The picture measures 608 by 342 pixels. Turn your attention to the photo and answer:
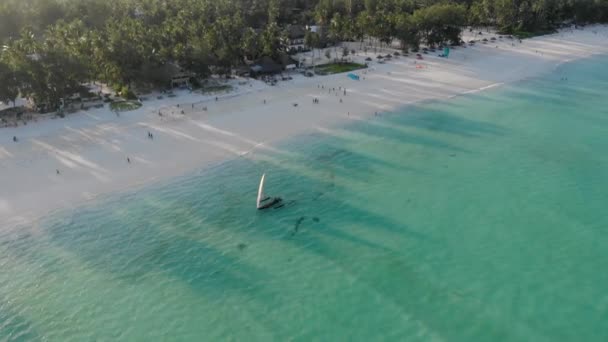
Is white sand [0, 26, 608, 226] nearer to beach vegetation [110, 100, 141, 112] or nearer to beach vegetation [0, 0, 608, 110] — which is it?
beach vegetation [110, 100, 141, 112]

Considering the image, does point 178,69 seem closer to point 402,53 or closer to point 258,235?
point 258,235

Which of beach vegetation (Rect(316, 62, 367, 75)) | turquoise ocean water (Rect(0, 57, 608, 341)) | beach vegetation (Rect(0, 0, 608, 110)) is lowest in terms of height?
turquoise ocean water (Rect(0, 57, 608, 341))

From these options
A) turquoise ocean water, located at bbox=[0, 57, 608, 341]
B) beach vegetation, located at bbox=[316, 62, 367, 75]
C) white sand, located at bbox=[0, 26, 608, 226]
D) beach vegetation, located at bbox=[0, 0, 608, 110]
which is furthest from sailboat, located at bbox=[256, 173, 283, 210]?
beach vegetation, located at bbox=[316, 62, 367, 75]

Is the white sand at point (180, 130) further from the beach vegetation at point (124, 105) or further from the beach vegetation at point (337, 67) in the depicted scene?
the beach vegetation at point (337, 67)

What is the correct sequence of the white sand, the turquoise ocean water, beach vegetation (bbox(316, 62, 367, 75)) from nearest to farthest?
the turquoise ocean water < the white sand < beach vegetation (bbox(316, 62, 367, 75))

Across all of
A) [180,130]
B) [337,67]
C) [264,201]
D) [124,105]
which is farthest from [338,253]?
[337,67]

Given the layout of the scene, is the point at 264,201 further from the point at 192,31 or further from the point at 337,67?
the point at 337,67

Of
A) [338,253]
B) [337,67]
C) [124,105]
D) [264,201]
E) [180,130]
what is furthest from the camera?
[337,67]
